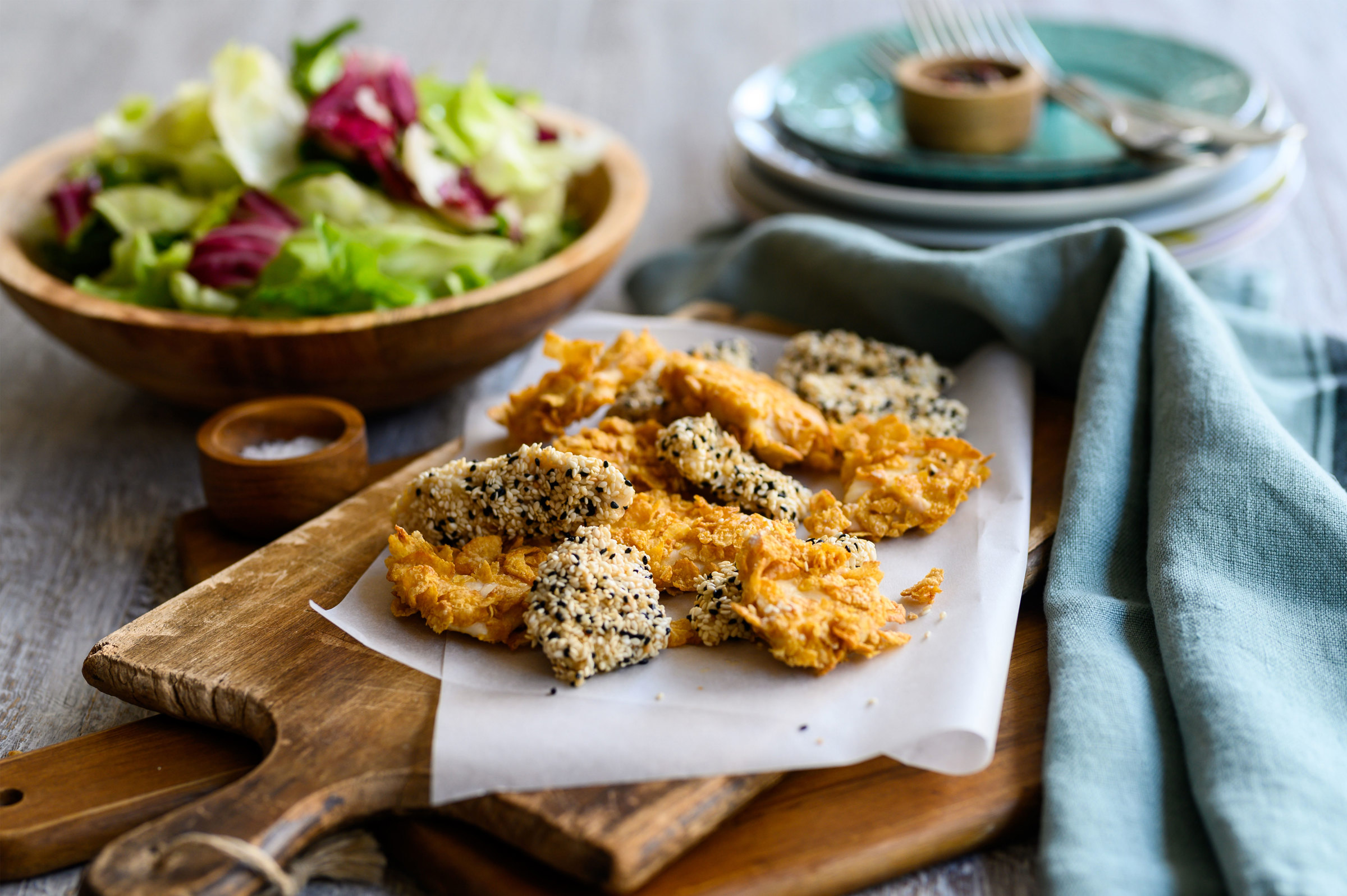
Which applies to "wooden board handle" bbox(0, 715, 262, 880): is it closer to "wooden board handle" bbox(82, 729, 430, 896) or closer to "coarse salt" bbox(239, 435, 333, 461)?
"wooden board handle" bbox(82, 729, 430, 896)

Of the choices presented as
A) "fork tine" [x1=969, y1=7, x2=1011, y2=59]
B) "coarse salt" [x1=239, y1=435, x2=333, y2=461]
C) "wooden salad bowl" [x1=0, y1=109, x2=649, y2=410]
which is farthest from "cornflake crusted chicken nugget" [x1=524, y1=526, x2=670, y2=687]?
"fork tine" [x1=969, y1=7, x2=1011, y2=59]

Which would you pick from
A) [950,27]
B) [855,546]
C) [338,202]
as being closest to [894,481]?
[855,546]

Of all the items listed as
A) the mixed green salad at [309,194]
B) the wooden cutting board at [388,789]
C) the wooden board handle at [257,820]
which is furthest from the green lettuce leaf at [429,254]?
the wooden board handle at [257,820]

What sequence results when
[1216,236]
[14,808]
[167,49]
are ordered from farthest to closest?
1. [167,49]
2. [1216,236]
3. [14,808]

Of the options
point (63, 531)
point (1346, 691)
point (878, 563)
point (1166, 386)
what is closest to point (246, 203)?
point (63, 531)

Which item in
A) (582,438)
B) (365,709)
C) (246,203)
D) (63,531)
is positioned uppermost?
(246,203)

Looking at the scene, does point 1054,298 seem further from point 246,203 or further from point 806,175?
point 246,203

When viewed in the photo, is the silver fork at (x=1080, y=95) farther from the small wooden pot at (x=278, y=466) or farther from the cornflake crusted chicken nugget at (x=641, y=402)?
the small wooden pot at (x=278, y=466)
